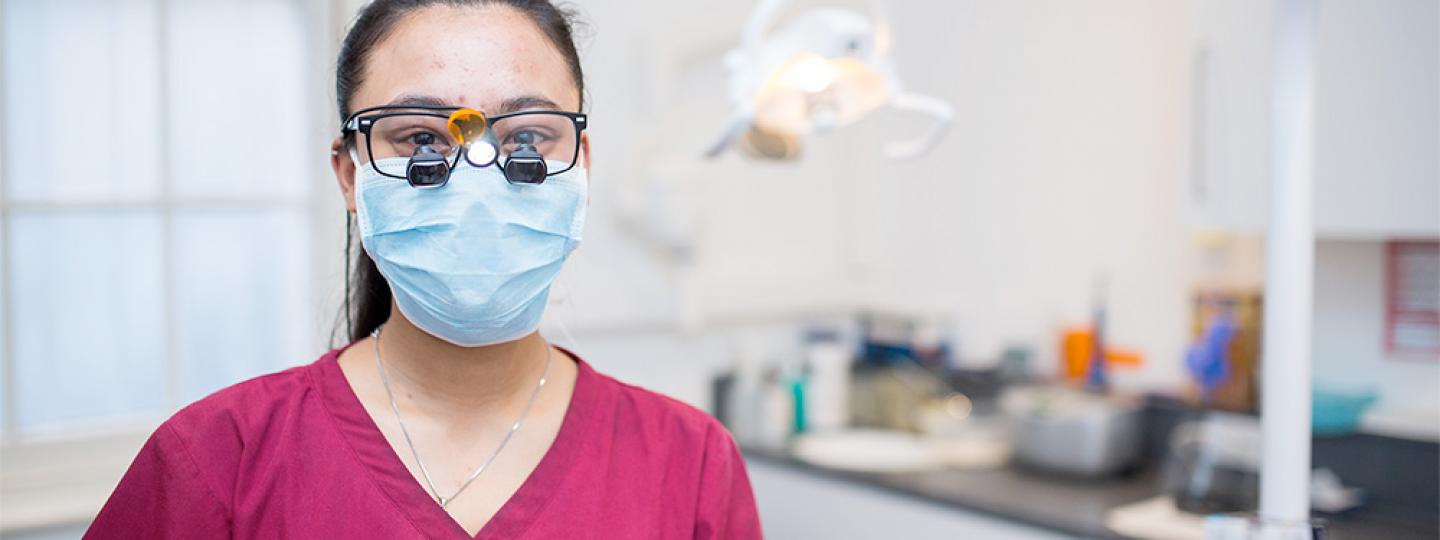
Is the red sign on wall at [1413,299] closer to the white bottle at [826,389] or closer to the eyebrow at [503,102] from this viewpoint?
the white bottle at [826,389]

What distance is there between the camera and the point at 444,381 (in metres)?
1.15

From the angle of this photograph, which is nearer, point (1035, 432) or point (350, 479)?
point (350, 479)

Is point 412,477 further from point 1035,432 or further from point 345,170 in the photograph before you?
point 1035,432

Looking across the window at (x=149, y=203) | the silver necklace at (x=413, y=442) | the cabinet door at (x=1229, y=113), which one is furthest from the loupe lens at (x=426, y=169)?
the cabinet door at (x=1229, y=113)

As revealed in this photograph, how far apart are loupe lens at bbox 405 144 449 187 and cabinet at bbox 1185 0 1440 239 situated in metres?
1.29

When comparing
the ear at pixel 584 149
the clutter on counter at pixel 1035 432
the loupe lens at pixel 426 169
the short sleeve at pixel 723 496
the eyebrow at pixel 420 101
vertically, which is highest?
the eyebrow at pixel 420 101

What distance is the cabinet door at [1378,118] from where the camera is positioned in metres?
1.79

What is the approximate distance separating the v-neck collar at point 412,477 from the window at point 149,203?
1079 mm

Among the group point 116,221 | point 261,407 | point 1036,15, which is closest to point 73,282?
point 116,221

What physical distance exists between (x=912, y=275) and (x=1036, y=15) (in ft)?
2.31

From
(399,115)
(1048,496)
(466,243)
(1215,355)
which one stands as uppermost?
(399,115)

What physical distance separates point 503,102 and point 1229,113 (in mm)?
1429

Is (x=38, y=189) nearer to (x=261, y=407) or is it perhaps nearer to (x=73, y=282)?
(x=73, y=282)

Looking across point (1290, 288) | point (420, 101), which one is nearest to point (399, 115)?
point (420, 101)
